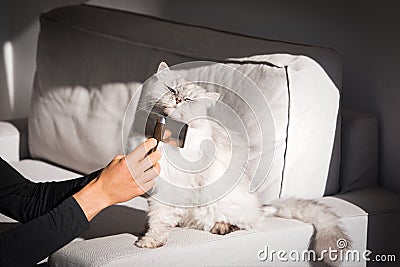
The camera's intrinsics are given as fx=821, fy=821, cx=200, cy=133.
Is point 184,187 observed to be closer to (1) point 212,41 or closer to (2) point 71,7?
(1) point 212,41

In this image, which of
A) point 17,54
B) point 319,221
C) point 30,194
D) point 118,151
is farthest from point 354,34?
point 17,54

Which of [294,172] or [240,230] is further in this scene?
[294,172]

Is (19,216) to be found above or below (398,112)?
below

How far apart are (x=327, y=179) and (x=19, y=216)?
847mm

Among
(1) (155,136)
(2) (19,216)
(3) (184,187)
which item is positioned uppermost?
(1) (155,136)

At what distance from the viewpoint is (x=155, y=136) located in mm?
1906

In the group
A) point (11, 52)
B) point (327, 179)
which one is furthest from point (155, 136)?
point (11, 52)

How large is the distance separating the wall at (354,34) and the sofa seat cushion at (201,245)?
1.07 feet

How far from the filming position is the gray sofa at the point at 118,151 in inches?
76.0

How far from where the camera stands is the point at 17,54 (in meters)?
4.07

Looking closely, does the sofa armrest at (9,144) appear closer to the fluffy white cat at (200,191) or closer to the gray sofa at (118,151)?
the gray sofa at (118,151)

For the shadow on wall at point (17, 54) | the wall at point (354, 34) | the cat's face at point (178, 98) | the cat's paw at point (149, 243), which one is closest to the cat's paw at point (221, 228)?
the cat's paw at point (149, 243)

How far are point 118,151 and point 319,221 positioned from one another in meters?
0.82

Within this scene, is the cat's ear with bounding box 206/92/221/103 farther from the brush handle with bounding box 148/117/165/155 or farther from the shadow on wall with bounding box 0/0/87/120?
the shadow on wall with bounding box 0/0/87/120
